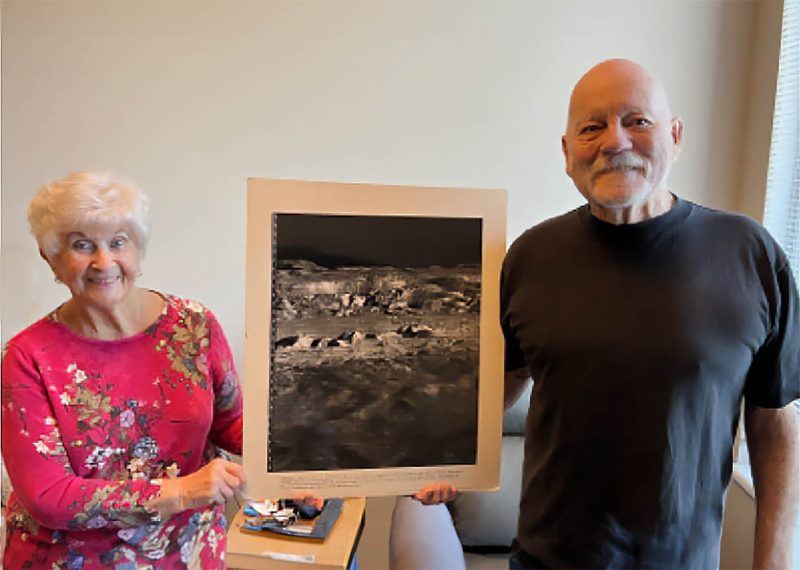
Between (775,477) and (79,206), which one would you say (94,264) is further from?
(775,477)

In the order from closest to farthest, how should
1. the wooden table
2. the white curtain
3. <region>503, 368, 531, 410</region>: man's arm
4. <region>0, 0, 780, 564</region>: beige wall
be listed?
<region>503, 368, 531, 410</region>: man's arm
the wooden table
the white curtain
<region>0, 0, 780, 564</region>: beige wall

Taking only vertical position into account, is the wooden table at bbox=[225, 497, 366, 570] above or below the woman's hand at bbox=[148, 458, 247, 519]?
below

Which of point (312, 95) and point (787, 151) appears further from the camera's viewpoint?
point (312, 95)

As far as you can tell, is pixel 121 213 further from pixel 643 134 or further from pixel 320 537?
pixel 320 537

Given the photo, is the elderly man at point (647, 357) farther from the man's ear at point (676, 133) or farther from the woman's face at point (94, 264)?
the woman's face at point (94, 264)

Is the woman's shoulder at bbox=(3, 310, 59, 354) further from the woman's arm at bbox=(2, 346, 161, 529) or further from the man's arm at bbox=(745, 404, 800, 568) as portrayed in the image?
the man's arm at bbox=(745, 404, 800, 568)

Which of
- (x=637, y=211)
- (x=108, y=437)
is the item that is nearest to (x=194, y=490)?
(x=108, y=437)

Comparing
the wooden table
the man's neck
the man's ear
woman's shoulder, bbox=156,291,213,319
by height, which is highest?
the man's ear

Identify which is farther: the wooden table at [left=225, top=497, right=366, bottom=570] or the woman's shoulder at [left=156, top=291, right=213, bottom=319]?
the wooden table at [left=225, top=497, right=366, bottom=570]

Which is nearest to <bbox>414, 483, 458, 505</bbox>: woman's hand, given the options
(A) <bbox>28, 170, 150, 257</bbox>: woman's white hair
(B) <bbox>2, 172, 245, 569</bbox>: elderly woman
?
(B) <bbox>2, 172, 245, 569</bbox>: elderly woman

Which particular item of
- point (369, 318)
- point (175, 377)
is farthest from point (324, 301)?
point (175, 377)
